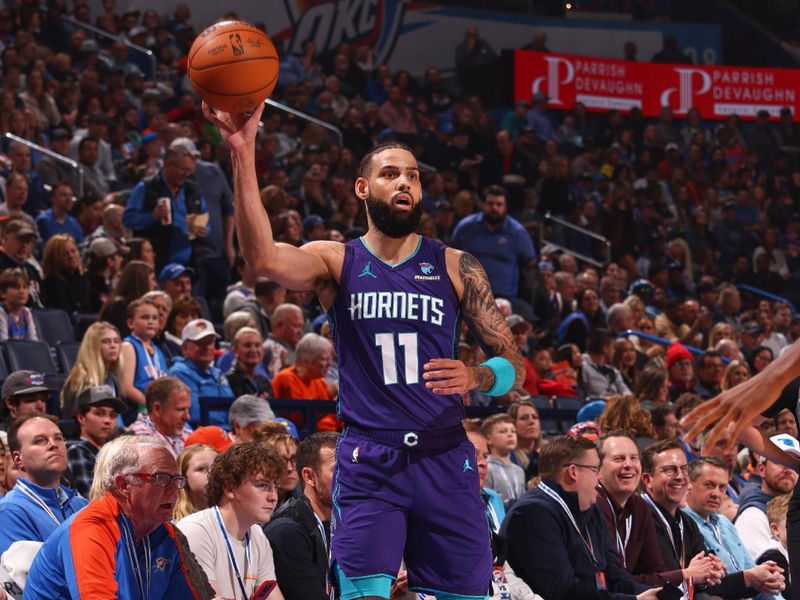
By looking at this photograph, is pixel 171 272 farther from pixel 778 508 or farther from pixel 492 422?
pixel 778 508

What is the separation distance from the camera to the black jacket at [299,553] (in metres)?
5.56

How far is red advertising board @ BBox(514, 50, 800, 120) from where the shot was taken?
20.5m

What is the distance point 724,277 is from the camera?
1773 cm

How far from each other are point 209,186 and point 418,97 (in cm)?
820

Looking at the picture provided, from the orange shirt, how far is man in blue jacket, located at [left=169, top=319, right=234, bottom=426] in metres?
0.35

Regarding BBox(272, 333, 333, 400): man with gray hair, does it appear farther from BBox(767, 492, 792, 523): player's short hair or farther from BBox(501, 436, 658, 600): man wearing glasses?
BBox(767, 492, 792, 523): player's short hair

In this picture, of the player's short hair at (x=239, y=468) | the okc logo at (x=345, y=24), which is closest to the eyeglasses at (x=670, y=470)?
the player's short hair at (x=239, y=468)

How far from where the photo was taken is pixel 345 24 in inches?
770

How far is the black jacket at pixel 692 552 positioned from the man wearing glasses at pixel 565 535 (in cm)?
54

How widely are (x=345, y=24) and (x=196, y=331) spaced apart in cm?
1204

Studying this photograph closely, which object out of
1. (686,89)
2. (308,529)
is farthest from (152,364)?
(686,89)

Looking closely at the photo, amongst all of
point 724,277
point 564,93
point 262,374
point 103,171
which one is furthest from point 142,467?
point 564,93

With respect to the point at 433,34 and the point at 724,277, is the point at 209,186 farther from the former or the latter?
the point at 433,34

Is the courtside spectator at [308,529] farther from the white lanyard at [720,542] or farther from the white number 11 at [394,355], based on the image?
the white lanyard at [720,542]
